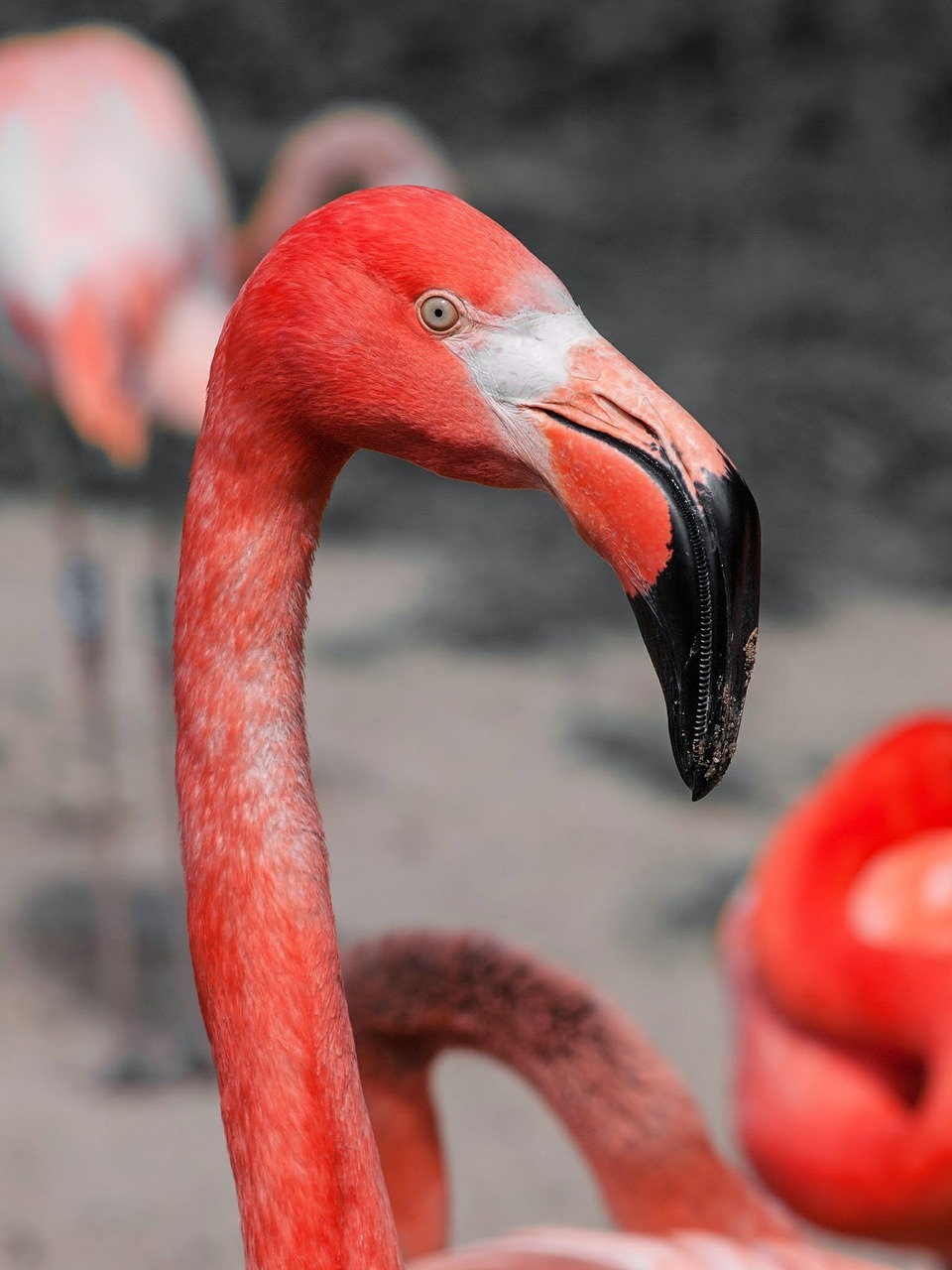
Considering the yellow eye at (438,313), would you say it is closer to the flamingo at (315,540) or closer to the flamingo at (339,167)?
the flamingo at (315,540)

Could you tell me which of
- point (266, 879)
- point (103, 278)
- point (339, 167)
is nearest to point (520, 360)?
point (266, 879)

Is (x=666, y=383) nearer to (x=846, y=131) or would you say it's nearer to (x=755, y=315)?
(x=755, y=315)

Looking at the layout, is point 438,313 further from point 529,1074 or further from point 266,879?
point 529,1074

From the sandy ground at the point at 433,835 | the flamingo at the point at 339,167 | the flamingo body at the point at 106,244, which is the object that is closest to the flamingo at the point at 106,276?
the flamingo body at the point at 106,244

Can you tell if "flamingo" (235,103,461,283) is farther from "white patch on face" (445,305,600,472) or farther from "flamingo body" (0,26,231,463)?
"white patch on face" (445,305,600,472)

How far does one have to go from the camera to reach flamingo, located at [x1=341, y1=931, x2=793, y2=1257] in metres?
1.54

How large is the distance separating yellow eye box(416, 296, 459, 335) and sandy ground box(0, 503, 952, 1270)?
1906 millimetres

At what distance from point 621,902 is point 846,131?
4711 millimetres

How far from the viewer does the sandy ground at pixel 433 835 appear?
8.52ft

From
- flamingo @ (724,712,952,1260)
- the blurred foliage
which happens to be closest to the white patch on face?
flamingo @ (724,712,952,1260)

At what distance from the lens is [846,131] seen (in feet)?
23.0

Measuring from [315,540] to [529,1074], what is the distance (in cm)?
78

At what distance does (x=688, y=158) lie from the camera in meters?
7.05

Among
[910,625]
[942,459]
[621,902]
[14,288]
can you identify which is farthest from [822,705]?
[14,288]
